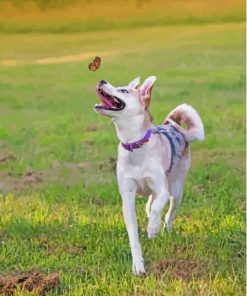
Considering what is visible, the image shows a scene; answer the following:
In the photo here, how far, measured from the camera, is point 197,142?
2.13 m

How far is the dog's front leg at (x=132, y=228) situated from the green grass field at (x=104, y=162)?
2 centimetres

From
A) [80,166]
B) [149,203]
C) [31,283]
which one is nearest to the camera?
[31,283]

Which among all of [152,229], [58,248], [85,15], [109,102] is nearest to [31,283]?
[58,248]

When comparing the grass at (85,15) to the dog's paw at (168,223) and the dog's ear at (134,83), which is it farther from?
the dog's paw at (168,223)

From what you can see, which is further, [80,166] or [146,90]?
[80,166]

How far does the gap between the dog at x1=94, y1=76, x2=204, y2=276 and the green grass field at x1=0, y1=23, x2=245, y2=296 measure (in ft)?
0.17

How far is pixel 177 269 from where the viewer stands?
1987 millimetres

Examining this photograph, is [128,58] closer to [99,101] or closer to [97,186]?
[99,101]

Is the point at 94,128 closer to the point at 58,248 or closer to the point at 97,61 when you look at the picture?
the point at 97,61

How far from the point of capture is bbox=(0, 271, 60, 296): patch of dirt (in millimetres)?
1906

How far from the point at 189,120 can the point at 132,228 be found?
267 millimetres

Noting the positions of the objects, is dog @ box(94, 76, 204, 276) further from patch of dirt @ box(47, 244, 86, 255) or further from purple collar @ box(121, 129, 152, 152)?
patch of dirt @ box(47, 244, 86, 255)

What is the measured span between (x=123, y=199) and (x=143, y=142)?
124mm

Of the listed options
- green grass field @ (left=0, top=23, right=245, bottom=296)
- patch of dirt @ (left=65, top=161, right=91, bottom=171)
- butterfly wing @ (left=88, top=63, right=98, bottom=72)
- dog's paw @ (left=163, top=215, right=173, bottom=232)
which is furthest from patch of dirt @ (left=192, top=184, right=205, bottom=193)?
butterfly wing @ (left=88, top=63, right=98, bottom=72)
